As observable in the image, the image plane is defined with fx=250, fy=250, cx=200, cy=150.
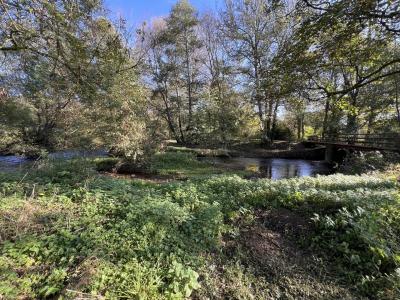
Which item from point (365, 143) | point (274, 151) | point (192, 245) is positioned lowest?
point (274, 151)

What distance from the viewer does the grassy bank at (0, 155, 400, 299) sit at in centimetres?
262

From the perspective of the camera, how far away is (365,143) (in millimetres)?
16484

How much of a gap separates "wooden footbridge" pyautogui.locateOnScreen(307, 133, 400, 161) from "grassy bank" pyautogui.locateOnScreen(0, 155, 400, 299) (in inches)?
443

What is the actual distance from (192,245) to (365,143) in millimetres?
17212

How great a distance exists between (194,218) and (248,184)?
6.84ft

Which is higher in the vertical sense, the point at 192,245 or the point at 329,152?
the point at 192,245

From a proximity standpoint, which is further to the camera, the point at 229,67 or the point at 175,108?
the point at 175,108

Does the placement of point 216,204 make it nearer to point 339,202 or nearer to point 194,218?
point 194,218

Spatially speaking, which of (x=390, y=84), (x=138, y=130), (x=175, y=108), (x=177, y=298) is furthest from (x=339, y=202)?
(x=175, y=108)

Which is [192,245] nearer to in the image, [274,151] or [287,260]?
[287,260]

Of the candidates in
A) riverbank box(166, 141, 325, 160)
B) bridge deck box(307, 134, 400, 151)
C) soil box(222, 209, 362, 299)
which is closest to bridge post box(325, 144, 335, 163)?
bridge deck box(307, 134, 400, 151)

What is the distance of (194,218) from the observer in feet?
12.6

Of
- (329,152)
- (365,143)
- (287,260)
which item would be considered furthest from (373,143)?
(287,260)

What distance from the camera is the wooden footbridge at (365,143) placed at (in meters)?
13.7
